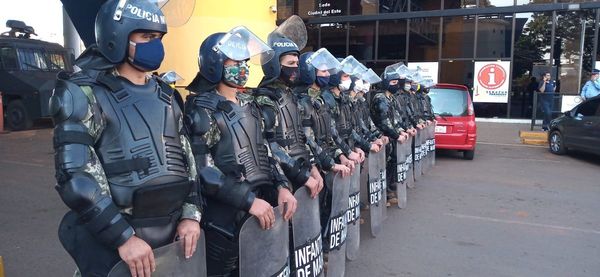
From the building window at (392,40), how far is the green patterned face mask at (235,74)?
55.0ft

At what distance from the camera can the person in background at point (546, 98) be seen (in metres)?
15.0

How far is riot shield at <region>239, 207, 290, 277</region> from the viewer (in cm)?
245

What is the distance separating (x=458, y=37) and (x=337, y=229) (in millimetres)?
15842

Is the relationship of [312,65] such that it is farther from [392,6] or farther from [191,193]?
[392,6]

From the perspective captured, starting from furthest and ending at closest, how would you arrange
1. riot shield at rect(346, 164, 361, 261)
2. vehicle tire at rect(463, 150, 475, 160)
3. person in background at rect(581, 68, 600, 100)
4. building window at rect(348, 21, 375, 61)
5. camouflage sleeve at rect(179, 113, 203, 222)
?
1. building window at rect(348, 21, 375, 61)
2. person in background at rect(581, 68, 600, 100)
3. vehicle tire at rect(463, 150, 475, 160)
4. riot shield at rect(346, 164, 361, 261)
5. camouflage sleeve at rect(179, 113, 203, 222)

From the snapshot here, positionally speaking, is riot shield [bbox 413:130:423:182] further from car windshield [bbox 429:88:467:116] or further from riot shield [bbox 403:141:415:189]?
car windshield [bbox 429:88:467:116]

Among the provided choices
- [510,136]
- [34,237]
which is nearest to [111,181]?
[34,237]

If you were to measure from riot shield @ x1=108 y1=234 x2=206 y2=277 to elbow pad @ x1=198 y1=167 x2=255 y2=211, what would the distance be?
1.53 feet

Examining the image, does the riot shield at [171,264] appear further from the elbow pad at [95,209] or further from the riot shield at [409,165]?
the riot shield at [409,165]

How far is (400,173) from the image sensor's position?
6.14 m

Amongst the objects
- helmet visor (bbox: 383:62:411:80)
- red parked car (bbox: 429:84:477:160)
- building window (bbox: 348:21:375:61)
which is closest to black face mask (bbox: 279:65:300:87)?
helmet visor (bbox: 383:62:411:80)

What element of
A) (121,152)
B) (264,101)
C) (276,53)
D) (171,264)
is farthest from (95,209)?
(276,53)

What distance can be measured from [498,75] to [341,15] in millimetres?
6355

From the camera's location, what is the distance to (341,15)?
64.5ft
